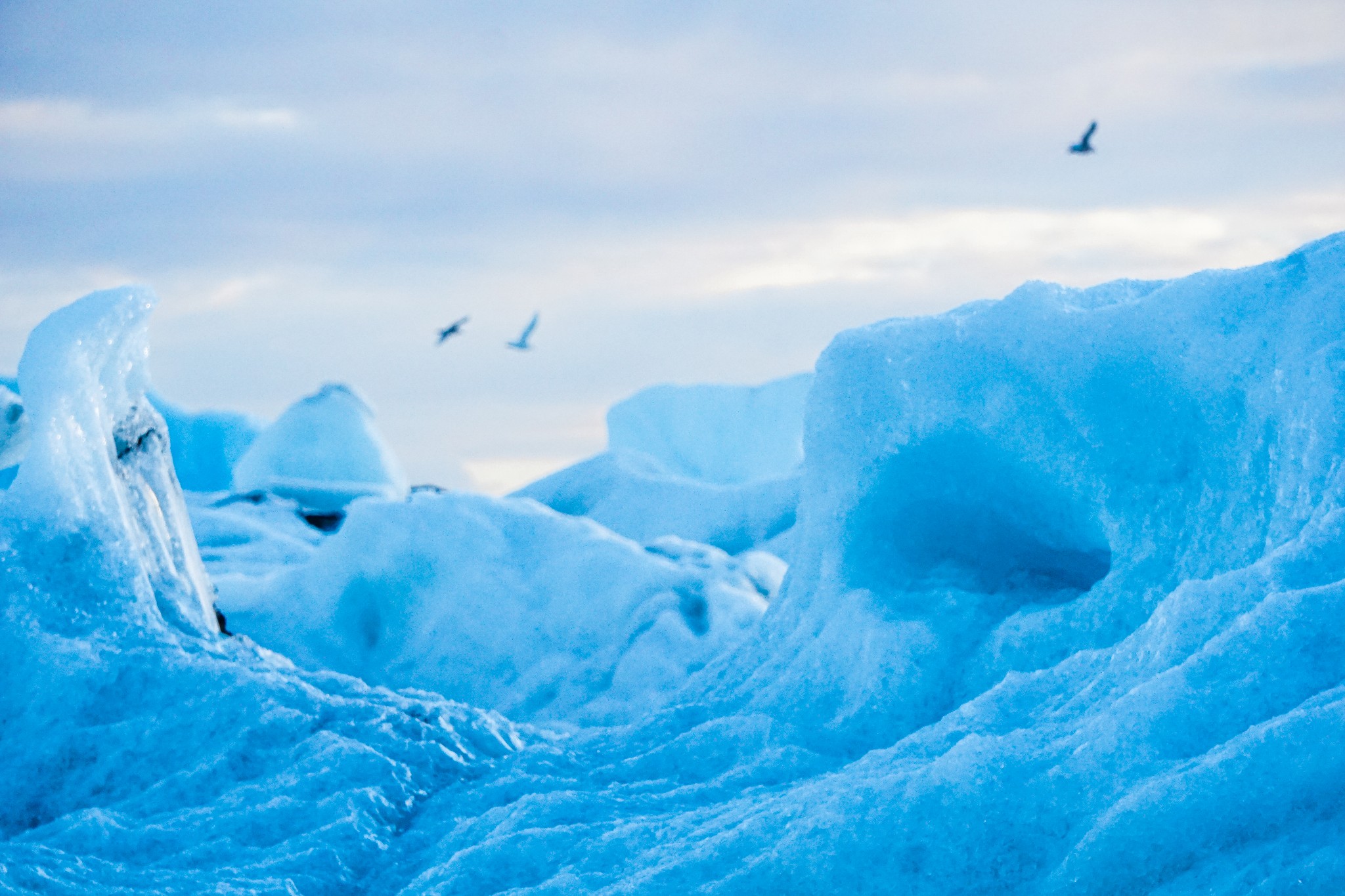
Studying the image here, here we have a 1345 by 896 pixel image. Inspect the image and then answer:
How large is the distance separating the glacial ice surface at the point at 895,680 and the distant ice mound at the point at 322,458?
44.7 ft

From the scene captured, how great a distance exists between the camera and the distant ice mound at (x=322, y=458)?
20062 millimetres

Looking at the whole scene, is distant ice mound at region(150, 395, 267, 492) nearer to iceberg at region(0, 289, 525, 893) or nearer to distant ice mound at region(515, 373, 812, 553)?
distant ice mound at region(515, 373, 812, 553)

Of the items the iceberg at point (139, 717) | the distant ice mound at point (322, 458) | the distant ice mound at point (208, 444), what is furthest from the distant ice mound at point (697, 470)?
the iceberg at point (139, 717)

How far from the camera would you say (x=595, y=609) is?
31.6ft

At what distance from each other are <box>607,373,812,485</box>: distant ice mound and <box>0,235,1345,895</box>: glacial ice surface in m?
16.6

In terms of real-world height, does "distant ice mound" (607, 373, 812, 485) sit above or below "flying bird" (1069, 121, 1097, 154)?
below

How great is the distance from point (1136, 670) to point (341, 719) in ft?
9.92

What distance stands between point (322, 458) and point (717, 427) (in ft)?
21.1

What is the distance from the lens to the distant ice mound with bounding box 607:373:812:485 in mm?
22844

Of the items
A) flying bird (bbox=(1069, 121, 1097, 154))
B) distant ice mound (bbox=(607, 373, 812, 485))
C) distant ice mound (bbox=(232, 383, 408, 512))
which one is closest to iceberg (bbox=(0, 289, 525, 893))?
flying bird (bbox=(1069, 121, 1097, 154))

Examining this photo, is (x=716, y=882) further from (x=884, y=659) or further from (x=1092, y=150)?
(x=1092, y=150)

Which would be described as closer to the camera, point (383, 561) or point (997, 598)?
point (997, 598)

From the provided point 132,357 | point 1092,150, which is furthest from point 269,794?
point 1092,150

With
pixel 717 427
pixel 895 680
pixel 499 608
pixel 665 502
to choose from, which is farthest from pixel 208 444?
pixel 895 680
